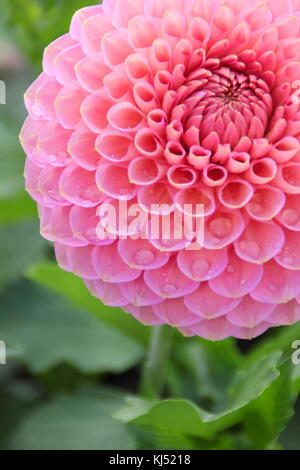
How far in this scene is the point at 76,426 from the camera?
0.88 metres

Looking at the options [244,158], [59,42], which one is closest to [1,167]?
[59,42]

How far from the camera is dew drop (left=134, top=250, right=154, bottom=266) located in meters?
0.58

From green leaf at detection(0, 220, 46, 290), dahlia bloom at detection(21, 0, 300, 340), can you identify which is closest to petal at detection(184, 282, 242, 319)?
dahlia bloom at detection(21, 0, 300, 340)

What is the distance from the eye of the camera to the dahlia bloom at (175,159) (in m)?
0.59

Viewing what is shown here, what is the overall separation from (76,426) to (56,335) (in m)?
0.14

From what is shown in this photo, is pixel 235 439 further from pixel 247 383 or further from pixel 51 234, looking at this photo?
pixel 51 234

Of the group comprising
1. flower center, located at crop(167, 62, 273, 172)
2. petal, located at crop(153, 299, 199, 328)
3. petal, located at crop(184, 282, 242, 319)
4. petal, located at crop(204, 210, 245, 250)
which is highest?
flower center, located at crop(167, 62, 273, 172)

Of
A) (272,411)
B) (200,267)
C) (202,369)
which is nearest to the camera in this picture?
(200,267)

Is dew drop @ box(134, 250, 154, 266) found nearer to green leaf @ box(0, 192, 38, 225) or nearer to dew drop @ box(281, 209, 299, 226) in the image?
dew drop @ box(281, 209, 299, 226)

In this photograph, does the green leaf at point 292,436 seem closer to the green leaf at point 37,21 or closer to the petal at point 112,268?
the petal at point 112,268

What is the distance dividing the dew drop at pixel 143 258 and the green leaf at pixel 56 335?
1.20 feet

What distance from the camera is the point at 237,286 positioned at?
23.2 inches

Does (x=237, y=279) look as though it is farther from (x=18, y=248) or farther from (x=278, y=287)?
(x=18, y=248)

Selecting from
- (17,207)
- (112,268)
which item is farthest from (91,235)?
(17,207)
